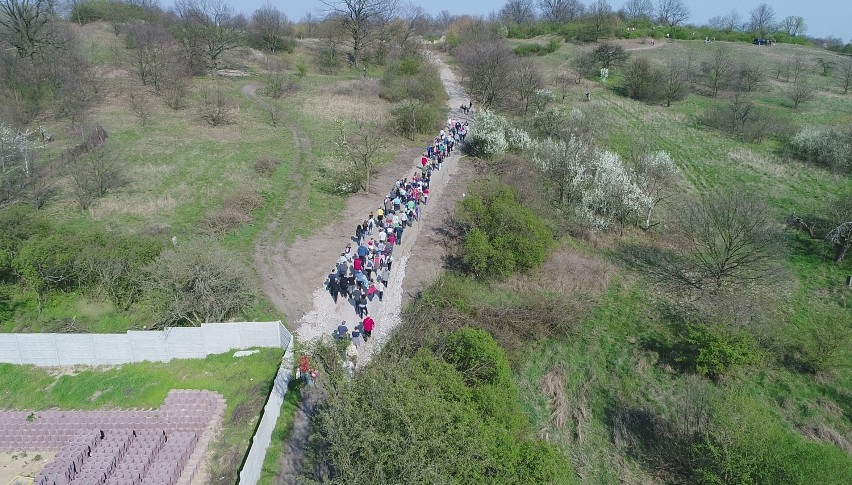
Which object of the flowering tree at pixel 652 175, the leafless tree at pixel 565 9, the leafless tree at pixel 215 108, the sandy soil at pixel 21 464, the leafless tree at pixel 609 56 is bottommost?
the sandy soil at pixel 21 464

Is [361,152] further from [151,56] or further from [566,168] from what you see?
[151,56]

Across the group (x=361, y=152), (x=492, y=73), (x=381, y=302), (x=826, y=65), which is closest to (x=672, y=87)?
(x=492, y=73)

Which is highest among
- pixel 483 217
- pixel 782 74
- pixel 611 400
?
pixel 782 74

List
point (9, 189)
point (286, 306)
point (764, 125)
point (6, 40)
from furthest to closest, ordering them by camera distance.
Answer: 1. point (6, 40)
2. point (764, 125)
3. point (9, 189)
4. point (286, 306)

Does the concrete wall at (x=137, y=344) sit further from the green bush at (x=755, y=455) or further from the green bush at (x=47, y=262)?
the green bush at (x=755, y=455)

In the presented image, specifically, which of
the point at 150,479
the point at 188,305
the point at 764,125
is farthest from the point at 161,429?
the point at 764,125

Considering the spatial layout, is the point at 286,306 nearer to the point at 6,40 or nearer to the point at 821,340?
the point at 821,340

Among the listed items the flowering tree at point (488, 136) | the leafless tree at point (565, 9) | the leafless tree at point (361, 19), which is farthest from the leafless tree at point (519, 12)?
the flowering tree at point (488, 136)
